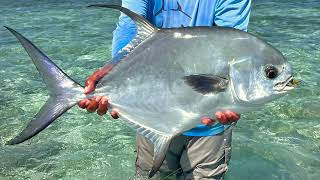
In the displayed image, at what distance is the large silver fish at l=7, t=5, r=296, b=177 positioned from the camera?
2447 mm

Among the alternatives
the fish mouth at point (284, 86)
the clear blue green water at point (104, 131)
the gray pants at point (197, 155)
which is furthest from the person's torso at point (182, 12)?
the clear blue green water at point (104, 131)

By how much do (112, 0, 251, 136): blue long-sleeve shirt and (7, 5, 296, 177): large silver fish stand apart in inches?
21.8

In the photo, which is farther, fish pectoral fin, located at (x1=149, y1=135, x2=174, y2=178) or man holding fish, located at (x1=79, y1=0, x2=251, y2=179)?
man holding fish, located at (x1=79, y1=0, x2=251, y2=179)

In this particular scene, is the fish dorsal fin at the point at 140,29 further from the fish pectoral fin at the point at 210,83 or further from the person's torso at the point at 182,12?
the person's torso at the point at 182,12

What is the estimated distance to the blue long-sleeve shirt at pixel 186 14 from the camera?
3250 millimetres

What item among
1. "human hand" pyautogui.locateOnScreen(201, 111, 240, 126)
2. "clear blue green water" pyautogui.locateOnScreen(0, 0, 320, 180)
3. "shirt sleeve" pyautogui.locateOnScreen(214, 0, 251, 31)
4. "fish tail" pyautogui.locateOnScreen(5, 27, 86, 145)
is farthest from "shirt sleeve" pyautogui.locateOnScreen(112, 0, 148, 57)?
"clear blue green water" pyautogui.locateOnScreen(0, 0, 320, 180)

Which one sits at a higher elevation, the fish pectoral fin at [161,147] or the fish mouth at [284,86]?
the fish mouth at [284,86]

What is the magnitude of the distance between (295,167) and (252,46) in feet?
9.18

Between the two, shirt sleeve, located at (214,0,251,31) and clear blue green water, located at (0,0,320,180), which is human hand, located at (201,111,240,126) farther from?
clear blue green water, located at (0,0,320,180)

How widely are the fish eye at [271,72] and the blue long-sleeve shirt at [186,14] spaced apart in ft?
2.74

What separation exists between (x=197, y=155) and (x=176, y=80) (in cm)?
104

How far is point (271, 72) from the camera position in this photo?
245 centimetres

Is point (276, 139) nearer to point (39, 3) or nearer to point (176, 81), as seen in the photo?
point (176, 81)

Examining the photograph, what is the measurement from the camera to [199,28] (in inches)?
104
